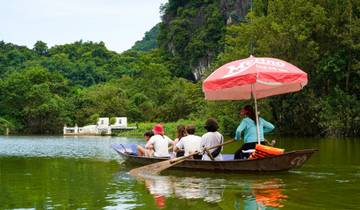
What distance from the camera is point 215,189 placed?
9.41 metres

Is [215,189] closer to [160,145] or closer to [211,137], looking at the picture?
[211,137]

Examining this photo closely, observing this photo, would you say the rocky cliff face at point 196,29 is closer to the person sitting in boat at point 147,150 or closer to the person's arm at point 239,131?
the person sitting in boat at point 147,150

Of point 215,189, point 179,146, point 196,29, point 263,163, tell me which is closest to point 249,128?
point 263,163

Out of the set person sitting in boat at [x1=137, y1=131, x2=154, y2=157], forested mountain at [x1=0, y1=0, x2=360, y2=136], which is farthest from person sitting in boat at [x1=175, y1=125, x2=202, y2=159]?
forested mountain at [x1=0, y1=0, x2=360, y2=136]

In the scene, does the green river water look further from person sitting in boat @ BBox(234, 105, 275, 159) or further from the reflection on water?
person sitting in boat @ BBox(234, 105, 275, 159)

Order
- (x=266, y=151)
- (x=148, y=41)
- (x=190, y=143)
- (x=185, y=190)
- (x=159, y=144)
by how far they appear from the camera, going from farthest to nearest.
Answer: (x=148, y=41) < (x=159, y=144) < (x=190, y=143) < (x=266, y=151) < (x=185, y=190)

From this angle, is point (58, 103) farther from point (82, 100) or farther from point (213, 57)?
point (213, 57)

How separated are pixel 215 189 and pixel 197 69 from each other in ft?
258

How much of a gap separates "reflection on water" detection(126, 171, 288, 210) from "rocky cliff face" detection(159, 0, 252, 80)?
214 ft

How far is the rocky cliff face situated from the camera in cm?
8106

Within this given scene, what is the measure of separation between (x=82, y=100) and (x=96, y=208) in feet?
215

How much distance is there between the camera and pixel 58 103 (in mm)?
69188

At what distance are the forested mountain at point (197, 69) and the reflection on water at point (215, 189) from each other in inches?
974

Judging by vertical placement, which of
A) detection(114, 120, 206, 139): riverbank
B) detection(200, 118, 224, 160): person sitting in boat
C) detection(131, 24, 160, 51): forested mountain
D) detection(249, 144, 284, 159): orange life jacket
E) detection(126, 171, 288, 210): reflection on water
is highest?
detection(131, 24, 160, 51): forested mountain
